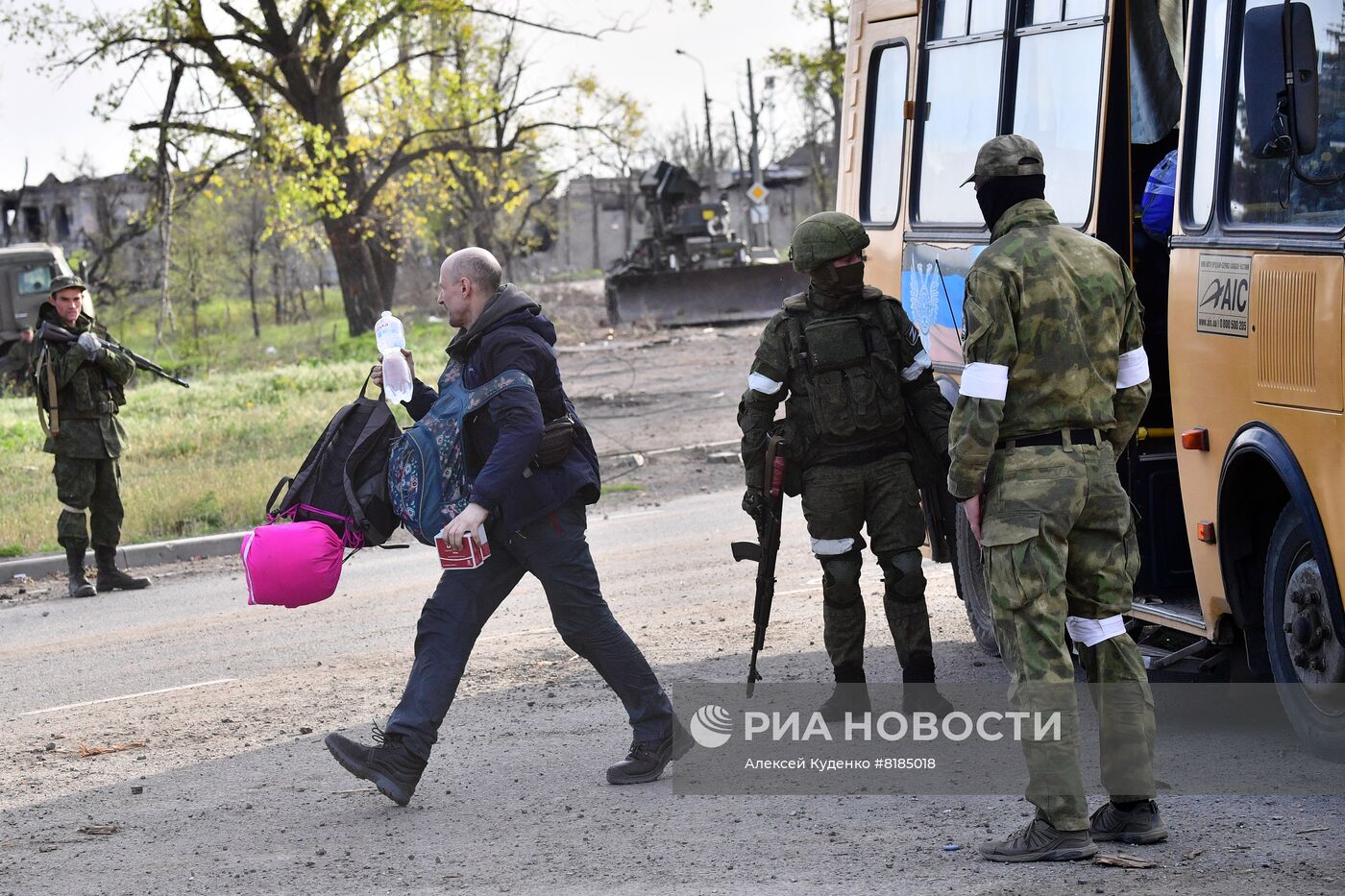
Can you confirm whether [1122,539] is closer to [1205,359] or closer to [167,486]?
[1205,359]

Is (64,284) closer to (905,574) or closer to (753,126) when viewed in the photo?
(905,574)

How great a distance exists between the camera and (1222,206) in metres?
5.20

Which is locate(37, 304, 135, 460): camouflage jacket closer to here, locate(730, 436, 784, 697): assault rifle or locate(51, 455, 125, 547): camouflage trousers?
locate(51, 455, 125, 547): camouflage trousers

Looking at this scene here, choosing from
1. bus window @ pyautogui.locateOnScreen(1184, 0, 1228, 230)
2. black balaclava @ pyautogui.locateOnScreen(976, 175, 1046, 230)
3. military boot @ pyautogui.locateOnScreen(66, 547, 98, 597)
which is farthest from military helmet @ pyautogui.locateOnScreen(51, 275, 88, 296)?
Answer: black balaclava @ pyautogui.locateOnScreen(976, 175, 1046, 230)

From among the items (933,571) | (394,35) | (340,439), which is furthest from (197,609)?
(394,35)

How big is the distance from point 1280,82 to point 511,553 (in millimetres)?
2732

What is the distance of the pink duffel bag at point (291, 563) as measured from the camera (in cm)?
527

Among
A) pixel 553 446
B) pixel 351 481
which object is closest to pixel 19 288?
pixel 351 481

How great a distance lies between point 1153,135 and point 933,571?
12.5 ft

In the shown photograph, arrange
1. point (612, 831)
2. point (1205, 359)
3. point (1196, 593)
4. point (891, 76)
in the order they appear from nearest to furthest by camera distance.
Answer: point (612, 831)
point (1205, 359)
point (1196, 593)
point (891, 76)

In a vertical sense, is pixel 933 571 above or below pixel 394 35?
below

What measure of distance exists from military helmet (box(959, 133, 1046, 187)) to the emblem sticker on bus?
3.24ft
